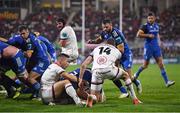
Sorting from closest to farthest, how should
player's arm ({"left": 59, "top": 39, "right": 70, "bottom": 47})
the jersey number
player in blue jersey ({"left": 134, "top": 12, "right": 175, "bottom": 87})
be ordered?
1. the jersey number
2. player's arm ({"left": 59, "top": 39, "right": 70, "bottom": 47})
3. player in blue jersey ({"left": 134, "top": 12, "right": 175, "bottom": 87})

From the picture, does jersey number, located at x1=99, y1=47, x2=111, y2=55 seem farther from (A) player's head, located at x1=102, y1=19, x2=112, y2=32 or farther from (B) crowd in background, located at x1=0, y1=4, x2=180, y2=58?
(B) crowd in background, located at x1=0, y1=4, x2=180, y2=58

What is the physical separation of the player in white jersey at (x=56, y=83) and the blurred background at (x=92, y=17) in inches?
1026

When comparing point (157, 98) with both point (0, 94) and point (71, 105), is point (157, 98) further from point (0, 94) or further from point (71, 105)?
point (0, 94)

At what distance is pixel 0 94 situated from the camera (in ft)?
53.4

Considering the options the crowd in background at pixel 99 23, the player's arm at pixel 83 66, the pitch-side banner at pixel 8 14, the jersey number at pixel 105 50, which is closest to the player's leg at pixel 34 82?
the player's arm at pixel 83 66

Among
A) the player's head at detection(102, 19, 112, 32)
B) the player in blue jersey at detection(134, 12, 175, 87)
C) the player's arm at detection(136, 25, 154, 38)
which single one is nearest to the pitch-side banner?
the player in blue jersey at detection(134, 12, 175, 87)

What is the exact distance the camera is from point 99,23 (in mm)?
46344

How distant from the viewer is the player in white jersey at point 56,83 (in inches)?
511

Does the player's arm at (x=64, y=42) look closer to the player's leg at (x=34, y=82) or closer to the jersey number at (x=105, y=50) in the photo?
the player's leg at (x=34, y=82)

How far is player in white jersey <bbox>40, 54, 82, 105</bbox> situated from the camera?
1297 cm

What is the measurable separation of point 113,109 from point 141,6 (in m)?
40.0

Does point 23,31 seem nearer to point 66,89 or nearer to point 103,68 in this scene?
point 66,89

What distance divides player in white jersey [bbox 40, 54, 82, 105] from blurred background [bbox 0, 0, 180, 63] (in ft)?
85.5

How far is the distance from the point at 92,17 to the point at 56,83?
3394 centimetres
